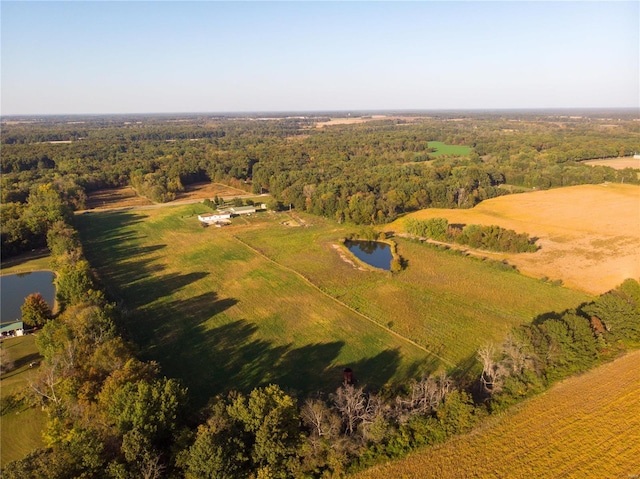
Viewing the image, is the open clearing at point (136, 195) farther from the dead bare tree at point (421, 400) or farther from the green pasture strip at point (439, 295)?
the dead bare tree at point (421, 400)

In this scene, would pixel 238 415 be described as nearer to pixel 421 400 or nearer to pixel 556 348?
pixel 421 400

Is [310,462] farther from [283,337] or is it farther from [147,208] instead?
[147,208]

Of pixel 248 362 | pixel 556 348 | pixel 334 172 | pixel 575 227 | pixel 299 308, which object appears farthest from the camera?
pixel 334 172

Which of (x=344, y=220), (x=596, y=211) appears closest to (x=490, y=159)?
(x=596, y=211)

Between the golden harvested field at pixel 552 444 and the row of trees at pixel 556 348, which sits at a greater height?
the row of trees at pixel 556 348

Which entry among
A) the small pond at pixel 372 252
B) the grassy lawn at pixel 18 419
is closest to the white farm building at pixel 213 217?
the small pond at pixel 372 252

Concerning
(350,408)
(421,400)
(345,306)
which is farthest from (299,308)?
(421,400)
